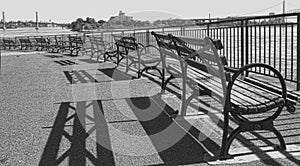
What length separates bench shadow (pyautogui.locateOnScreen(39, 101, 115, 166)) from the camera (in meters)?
4.44

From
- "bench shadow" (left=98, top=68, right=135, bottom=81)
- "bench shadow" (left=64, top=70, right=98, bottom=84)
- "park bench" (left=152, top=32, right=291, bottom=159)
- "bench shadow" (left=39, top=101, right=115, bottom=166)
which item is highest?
"park bench" (left=152, top=32, right=291, bottom=159)

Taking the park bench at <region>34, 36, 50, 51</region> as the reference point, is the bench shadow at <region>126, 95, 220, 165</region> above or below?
below

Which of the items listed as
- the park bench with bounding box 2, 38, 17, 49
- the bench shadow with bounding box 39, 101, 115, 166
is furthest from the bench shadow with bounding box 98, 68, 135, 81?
the park bench with bounding box 2, 38, 17, 49

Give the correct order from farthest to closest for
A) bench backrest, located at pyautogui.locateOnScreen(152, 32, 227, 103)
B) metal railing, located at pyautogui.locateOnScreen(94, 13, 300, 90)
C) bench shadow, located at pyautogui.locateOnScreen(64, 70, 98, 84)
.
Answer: bench shadow, located at pyautogui.locateOnScreen(64, 70, 98, 84) → metal railing, located at pyautogui.locateOnScreen(94, 13, 300, 90) → bench backrest, located at pyautogui.locateOnScreen(152, 32, 227, 103)

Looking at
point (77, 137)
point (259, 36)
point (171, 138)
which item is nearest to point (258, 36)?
point (259, 36)

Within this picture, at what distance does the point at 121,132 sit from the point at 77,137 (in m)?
0.54

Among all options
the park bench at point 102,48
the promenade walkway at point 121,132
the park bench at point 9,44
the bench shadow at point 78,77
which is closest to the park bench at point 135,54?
the bench shadow at point 78,77

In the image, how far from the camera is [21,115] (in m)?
6.91

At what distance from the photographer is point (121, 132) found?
5.49 metres

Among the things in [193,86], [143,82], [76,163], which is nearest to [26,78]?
[143,82]

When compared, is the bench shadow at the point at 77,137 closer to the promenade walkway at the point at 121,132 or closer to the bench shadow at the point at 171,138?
the promenade walkway at the point at 121,132

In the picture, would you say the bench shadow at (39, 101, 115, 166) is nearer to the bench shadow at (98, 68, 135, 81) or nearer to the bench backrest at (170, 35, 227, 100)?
the bench backrest at (170, 35, 227, 100)

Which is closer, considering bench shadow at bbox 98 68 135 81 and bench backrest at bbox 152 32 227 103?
bench backrest at bbox 152 32 227 103

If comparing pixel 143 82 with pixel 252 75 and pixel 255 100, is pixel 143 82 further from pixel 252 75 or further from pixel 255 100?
pixel 255 100
